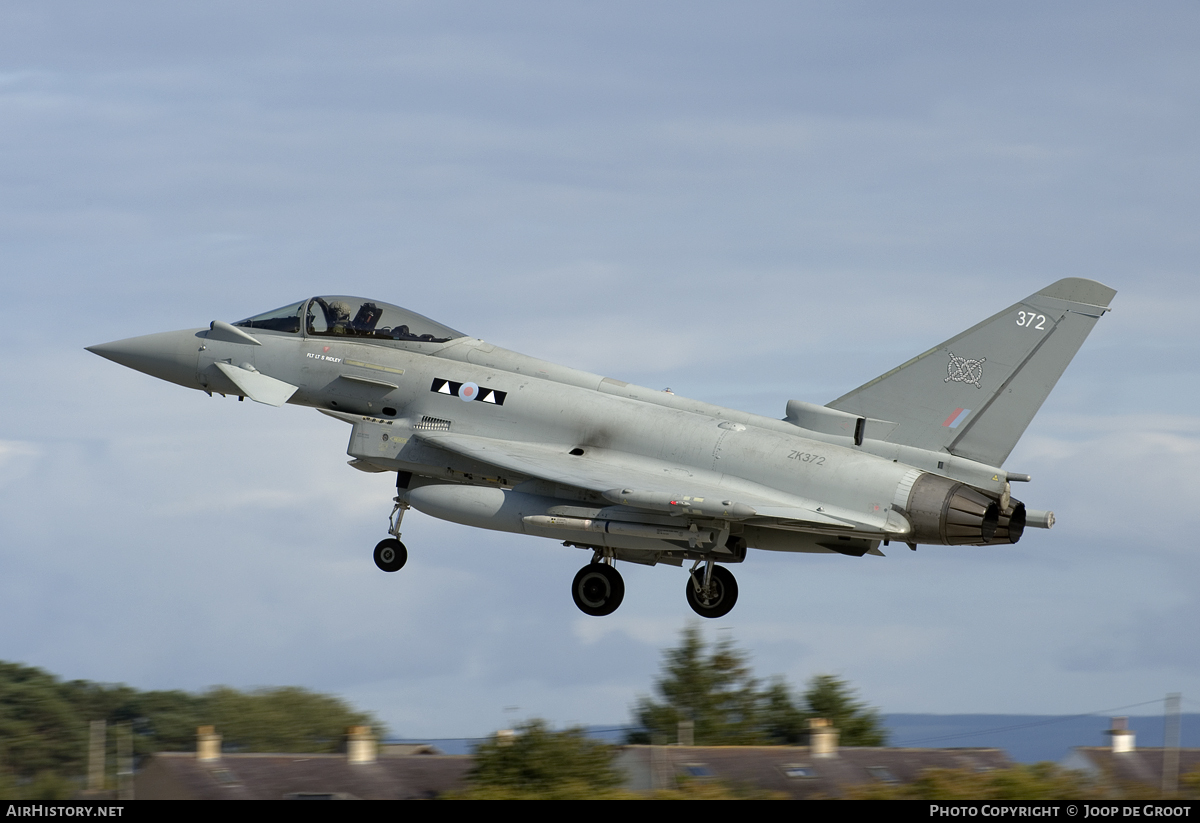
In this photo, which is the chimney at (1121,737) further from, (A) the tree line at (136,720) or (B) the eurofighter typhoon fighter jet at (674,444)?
(A) the tree line at (136,720)

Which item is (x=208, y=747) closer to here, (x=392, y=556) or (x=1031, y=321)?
(x=392, y=556)

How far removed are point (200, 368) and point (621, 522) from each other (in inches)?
301

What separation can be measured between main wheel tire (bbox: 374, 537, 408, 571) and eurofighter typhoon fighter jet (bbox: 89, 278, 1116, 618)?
0.8 inches

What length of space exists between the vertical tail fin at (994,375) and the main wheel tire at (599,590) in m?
4.47

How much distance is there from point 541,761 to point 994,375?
53.2 ft

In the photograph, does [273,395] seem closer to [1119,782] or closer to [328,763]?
[328,763]

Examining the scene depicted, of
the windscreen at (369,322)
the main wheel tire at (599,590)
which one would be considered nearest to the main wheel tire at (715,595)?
the main wheel tire at (599,590)

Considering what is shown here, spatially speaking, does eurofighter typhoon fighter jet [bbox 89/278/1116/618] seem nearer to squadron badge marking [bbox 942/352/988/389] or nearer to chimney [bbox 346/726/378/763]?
squadron badge marking [bbox 942/352/988/389]

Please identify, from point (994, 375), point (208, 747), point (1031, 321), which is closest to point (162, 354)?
point (208, 747)

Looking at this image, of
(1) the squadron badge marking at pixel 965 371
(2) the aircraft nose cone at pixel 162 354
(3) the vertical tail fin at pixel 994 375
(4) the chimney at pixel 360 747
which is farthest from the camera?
(4) the chimney at pixel 360 747

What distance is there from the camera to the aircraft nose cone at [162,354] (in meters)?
22.5

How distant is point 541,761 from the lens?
3138 cm

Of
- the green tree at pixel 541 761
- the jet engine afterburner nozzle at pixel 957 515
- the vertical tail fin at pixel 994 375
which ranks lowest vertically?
the green tree at pixel 541 761

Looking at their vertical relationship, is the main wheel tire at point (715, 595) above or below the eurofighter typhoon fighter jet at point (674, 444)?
below
